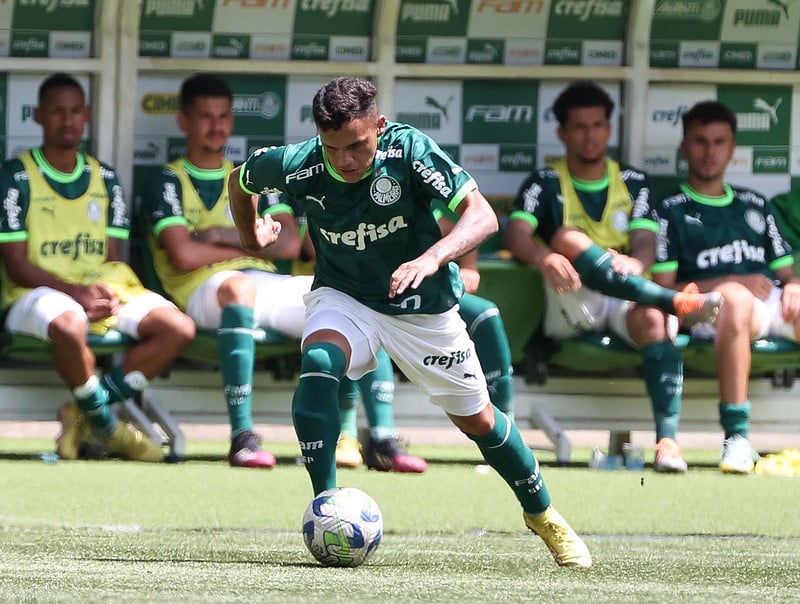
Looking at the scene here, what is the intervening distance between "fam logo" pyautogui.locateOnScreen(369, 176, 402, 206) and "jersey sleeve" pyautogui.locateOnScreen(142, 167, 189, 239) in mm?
3892

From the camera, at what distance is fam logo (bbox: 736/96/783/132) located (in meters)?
10.4

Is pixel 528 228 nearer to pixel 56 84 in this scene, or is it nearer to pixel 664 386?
pixel 664 386

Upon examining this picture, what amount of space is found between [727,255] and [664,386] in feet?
3.31

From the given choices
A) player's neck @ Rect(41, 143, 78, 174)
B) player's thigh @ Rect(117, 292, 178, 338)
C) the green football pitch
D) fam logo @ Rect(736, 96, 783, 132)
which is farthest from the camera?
fam logo @ Rect(736, 96, 783, 132)

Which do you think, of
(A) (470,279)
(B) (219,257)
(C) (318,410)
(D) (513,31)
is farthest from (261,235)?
(D) (513,31)

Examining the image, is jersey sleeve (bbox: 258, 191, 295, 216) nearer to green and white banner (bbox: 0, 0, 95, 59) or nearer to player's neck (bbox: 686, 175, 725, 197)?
green and white banner (bbox: 0, 0, 95, 59)

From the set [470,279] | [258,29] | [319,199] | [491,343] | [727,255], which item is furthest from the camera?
[258,29]

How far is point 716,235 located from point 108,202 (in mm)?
3319

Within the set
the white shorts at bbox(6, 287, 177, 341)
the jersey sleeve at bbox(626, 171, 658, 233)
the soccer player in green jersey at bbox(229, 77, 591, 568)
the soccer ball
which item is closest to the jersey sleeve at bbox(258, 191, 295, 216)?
the white shorts at bbox(6, 287, 177, 341)

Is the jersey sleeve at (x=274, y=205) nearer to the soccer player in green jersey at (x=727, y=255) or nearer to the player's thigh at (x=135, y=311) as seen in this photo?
the player's thigh at (x=135, y=311)

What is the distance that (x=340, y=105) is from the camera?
4.78m

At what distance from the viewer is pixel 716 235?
9273 millimetres

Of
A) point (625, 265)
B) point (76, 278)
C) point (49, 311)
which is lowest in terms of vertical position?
point (49, 311)

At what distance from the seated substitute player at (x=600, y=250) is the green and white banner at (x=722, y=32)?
3.21 feet
